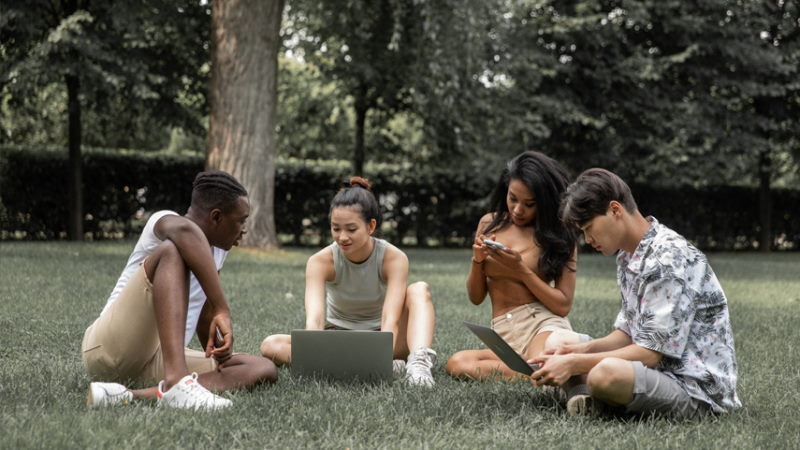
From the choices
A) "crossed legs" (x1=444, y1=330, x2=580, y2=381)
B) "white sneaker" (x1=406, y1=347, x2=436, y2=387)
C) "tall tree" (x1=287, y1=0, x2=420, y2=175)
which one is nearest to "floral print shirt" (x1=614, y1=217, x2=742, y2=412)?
"crossed legs" (x1=444, y1=330, x2=580, y2=381)

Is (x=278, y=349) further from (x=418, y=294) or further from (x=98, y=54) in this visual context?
(x=98, y=54)

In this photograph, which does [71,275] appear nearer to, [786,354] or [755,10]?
[786,354]

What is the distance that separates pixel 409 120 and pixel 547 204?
14887mm

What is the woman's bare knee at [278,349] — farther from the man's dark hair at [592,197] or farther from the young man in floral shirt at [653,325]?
the man's dark hair at [592,197]

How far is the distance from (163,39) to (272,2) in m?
4.23

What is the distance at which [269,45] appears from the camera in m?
12.1

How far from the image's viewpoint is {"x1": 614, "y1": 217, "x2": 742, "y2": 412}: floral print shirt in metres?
3.16

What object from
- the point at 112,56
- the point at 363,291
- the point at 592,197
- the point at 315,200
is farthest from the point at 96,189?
the point at 592,197

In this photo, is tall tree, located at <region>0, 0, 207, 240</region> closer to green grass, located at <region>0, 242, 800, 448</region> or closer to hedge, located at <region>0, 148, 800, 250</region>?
hedge, located at <region>0, 148, 800, 250</region>

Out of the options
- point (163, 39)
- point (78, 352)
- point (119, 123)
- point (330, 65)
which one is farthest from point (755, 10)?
point (78, 352)

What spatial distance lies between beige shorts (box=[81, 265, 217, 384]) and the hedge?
516 inches

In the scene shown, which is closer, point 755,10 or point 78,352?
point 78,352

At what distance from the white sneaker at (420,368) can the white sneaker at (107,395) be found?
1317mm

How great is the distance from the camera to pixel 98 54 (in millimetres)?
12562
